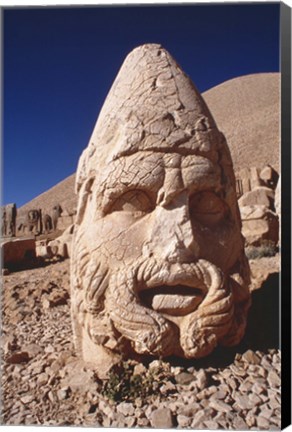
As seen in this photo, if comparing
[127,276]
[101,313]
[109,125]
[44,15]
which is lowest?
[101,313]

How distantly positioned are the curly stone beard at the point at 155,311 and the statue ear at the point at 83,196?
0.60 metres

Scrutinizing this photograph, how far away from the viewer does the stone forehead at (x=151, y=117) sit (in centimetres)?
418

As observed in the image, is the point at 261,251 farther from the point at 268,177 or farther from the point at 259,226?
the point at 268,177

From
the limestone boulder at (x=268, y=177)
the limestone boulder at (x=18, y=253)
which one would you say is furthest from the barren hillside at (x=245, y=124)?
the limestone boulder at (x=18, y=253)

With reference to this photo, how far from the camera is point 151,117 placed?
4.22m

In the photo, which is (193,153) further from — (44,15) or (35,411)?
(35,411)

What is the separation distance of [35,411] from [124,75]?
288 centimetres

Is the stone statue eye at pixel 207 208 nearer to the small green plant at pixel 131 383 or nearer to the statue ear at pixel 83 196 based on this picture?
the statue ear at pixel 83 196

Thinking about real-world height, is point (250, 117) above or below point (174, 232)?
above

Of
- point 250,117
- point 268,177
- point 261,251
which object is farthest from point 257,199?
point 250,117

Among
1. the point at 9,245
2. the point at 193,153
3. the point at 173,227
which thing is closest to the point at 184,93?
the point at 193,153

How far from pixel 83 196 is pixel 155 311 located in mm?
1220

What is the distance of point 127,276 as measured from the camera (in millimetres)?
4039

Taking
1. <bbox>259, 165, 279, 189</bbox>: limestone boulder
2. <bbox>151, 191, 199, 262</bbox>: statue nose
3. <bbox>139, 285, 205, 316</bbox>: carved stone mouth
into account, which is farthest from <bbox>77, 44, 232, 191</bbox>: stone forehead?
<bbox>259, 165, 279, 189</bbox>: limestone boulder
